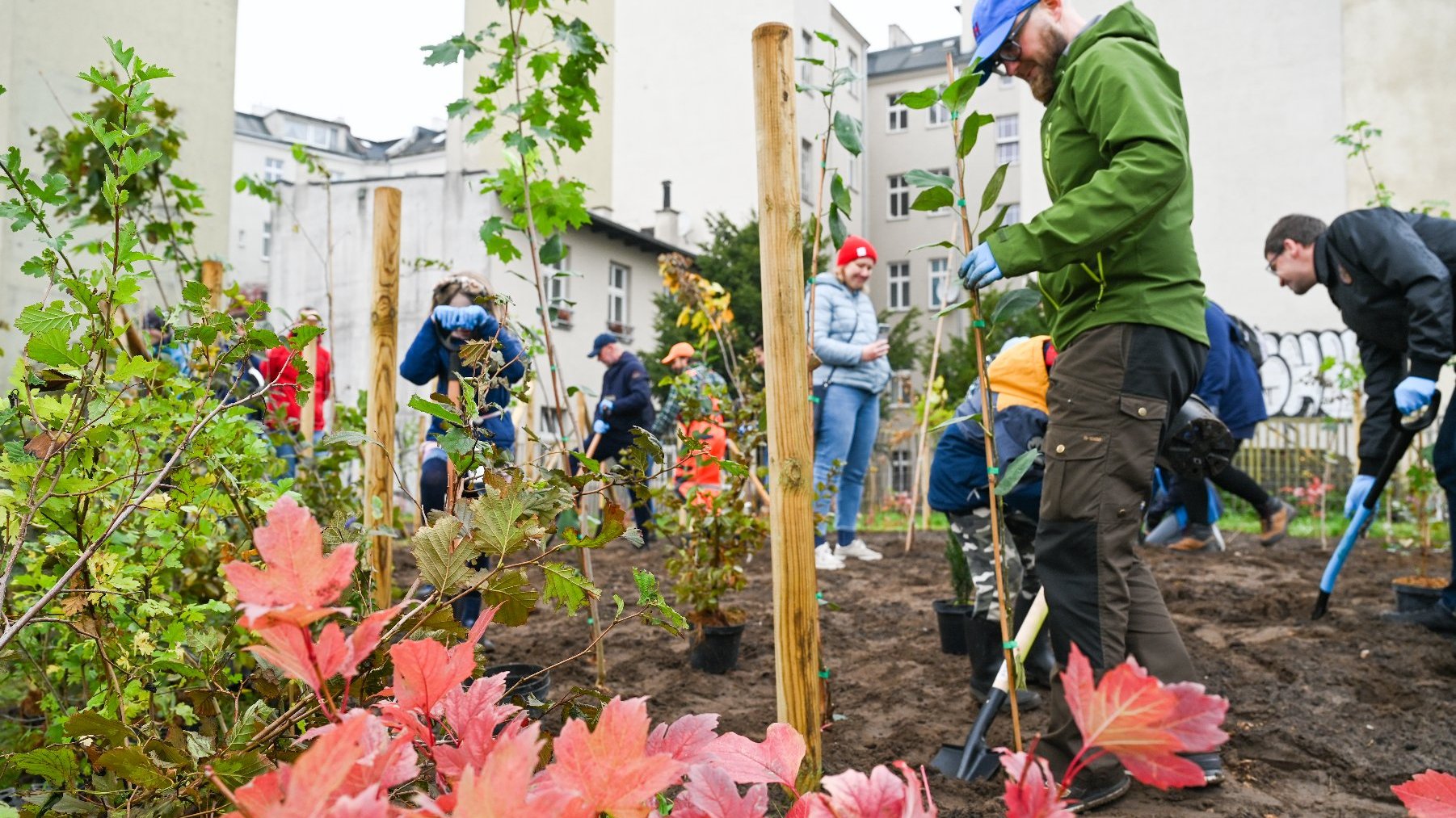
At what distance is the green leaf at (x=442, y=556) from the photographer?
97 centimetres

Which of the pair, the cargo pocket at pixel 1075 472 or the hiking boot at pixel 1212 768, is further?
the hiking boot at pixel 1212 768

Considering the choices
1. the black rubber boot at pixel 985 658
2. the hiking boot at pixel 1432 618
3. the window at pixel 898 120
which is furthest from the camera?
the window at pixel 898 120

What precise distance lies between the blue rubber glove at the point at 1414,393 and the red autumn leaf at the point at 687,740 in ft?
12.1

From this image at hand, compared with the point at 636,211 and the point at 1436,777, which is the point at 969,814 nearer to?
the point at 1436,777

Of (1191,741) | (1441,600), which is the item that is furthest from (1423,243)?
(1191,741)

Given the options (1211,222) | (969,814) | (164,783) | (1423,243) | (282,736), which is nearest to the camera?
(164,783)

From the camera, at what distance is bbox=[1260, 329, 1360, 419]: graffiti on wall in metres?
14.7

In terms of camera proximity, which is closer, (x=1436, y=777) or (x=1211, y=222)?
(x=1436, y=777)

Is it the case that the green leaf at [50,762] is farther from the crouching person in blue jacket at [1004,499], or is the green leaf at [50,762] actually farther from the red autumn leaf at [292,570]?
the crouching person in blue jacket at [1004,499]

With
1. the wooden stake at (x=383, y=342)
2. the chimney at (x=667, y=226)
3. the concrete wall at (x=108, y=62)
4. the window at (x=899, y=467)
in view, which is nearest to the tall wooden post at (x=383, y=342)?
the wooden stake at (x=383, y=342)

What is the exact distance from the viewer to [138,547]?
7.17 feet

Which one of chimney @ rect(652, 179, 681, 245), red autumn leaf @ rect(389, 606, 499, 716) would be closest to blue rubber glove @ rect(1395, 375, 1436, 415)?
red autumn leaf @ rect(389, 606, 499, 716)

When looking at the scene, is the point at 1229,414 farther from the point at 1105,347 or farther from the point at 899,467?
the point at 899,467

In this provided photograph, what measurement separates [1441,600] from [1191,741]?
4232mm
